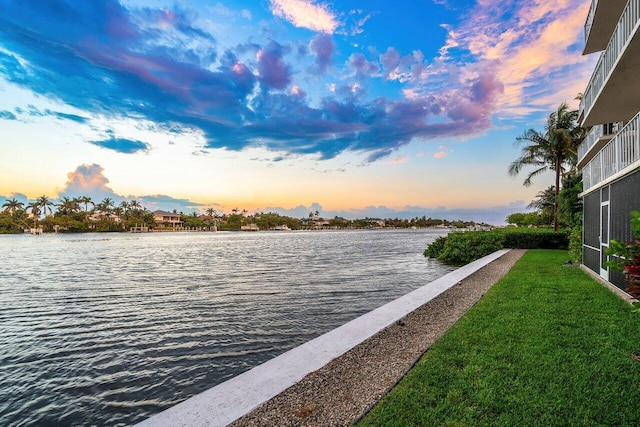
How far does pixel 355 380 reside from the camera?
4215mm

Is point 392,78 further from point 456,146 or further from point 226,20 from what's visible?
point 226,20

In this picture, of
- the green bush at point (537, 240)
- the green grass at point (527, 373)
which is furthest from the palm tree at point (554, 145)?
the green grass at point (527, 373)

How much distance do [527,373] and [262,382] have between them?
126 inches

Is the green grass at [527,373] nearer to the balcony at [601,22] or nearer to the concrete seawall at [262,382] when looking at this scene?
the concrete seawall at [262,382]

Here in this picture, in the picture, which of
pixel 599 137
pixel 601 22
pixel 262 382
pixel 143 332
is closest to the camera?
pixel 262 382

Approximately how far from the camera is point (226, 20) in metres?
20.5

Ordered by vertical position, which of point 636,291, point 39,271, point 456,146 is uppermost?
point 456,146

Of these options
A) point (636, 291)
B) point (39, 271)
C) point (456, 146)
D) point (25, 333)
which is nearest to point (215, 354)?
point (25, 333)

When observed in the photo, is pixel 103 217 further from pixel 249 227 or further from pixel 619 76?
pixel 619 76

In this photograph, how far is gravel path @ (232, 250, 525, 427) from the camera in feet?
11.2

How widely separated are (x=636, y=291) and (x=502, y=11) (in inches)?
687

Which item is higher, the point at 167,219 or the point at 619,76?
the point at 619,76

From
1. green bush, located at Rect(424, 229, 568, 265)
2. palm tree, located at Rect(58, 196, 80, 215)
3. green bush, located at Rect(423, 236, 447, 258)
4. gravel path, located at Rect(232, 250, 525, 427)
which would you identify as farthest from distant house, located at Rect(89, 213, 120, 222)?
gravel path, located at Rect(232, 250, 525, 427)

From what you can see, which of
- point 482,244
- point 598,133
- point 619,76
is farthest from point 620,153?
point 482,244
